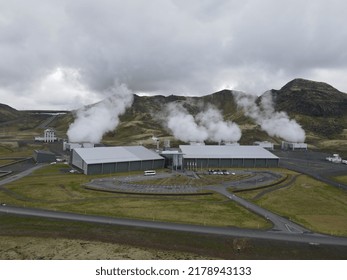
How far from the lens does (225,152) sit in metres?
124

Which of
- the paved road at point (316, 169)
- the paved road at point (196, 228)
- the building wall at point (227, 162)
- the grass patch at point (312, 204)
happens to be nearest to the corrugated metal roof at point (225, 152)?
the building wall at point (227, 162)

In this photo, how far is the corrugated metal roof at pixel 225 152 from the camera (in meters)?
121

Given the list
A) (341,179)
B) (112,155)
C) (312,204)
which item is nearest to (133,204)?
(312,204)

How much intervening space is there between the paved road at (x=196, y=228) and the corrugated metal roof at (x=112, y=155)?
43.0 meters

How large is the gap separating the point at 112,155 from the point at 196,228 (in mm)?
65314

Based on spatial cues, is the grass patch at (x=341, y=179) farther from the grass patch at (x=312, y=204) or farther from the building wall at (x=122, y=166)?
the building wall at (x=122, y=166)

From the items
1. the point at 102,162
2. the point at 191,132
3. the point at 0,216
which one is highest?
the point at 191,132

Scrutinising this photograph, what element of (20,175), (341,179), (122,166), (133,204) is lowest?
(133,204)

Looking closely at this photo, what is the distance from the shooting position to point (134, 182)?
283ft

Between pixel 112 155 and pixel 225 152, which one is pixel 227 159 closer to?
pixel 225 152

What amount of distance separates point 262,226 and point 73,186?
52.6 m

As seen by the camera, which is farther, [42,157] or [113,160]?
[42,157]

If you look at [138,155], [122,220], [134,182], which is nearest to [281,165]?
[138,155]

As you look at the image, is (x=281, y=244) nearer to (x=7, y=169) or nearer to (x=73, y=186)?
(x=73, y=186)
